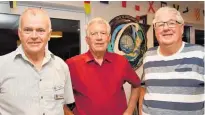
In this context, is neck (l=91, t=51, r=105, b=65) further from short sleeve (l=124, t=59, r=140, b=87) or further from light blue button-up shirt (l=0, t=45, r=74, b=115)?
light blue button-up shirt (l=0, t=45, r=74, b=115)

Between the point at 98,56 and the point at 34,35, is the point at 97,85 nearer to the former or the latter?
the point at 98,56

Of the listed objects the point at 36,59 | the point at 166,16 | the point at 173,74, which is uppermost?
the point at 166,16

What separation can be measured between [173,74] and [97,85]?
1.95 ft

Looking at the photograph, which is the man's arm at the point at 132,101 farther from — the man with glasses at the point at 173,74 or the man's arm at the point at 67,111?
the man's arm at the point at 67,111

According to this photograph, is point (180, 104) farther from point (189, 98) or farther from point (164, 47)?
point (164, 47)

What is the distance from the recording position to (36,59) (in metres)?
1.63

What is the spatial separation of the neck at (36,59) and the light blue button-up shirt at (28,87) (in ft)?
0.08

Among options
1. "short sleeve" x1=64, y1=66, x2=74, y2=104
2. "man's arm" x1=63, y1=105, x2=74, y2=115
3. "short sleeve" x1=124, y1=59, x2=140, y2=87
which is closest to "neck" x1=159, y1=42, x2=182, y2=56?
"short sleeve" x1=124, y1=59, x2=140, y2=87

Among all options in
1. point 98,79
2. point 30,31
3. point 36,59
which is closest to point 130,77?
point 98,79

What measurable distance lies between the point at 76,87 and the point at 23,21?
685 mm

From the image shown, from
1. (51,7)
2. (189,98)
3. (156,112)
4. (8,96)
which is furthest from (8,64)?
(51,7)

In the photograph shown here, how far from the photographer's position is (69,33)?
299 centimetres

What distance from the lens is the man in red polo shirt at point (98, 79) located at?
6.52 ft

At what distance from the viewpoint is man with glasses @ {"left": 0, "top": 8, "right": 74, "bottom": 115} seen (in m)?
1.49
